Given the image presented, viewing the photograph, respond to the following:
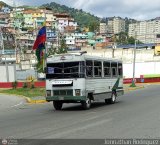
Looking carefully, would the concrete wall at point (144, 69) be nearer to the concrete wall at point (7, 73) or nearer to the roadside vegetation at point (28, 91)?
the concrete wall at point (7, 73)

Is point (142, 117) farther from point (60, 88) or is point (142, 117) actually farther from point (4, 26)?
point (4, 26)

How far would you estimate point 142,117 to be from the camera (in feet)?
50.2

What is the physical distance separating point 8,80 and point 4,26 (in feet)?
479

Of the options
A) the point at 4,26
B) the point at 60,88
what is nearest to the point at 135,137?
the point at 60,88

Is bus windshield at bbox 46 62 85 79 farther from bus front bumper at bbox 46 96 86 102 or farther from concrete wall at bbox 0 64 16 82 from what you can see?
concrete wall at bbox 0 64 16 82

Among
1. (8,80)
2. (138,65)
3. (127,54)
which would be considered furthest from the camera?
(127,54)

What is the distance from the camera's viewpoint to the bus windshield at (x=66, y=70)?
762 inches

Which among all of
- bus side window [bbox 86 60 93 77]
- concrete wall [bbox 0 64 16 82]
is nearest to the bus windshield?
bus side window [bbox 86 60 93 77]

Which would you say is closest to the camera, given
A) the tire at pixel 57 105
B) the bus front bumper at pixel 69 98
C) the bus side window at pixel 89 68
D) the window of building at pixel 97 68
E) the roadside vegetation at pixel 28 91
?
the bus front bumper at pixel 69 98

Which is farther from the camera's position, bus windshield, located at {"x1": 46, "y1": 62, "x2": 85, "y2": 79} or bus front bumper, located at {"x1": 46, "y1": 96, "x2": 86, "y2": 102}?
bus windshield, located at {"x1": 46, "y1": 62, "x2": 85, "y2": 79}

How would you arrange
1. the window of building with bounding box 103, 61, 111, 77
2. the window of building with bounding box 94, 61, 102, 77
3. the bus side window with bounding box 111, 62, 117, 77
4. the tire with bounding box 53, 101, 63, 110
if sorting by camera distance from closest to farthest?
the tire with bounding box 53, 101, 63, 110 < the window of building with bounding box 94, 61, 102, 77 < the window of building with bounding box 103, 61, 111, 77 < the bus side window with bounding box 111, 62, 117, 77

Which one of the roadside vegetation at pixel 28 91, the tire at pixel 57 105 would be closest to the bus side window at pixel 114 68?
the tire at pixel 57 105

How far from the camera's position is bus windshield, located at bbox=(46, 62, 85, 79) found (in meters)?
19.3

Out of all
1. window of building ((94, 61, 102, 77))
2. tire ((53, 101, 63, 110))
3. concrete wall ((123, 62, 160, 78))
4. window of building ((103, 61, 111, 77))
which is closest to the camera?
tire ((53, 101, 63, 110))
